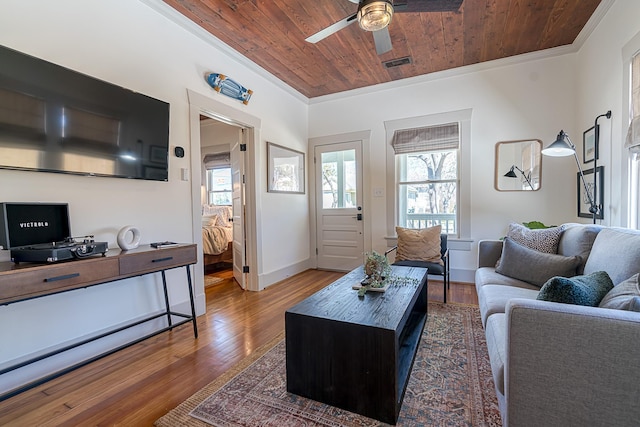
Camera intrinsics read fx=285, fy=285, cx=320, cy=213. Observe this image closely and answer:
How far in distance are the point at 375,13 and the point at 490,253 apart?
235 centimetres

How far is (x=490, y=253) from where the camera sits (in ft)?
9.20

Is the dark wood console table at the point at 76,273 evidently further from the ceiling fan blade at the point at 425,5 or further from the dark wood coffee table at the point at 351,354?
the ceiling fan blade at the point at 425,5

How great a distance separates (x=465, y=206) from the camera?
12.7ft

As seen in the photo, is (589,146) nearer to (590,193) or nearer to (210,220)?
(590,193)

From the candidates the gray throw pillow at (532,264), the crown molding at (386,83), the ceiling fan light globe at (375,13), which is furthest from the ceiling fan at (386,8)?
the gray throw pillow at (532,264)

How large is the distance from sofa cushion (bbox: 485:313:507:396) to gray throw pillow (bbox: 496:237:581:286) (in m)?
0.79

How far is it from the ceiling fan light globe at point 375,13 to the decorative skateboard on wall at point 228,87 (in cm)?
167

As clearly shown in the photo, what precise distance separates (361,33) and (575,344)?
3057 mm

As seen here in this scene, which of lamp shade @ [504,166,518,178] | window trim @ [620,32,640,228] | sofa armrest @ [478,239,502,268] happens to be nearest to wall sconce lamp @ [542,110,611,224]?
window trim @ [620,32,640,228]

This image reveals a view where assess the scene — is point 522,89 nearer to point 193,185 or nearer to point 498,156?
point 498,156

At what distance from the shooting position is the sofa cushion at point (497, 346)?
1238 millimetres

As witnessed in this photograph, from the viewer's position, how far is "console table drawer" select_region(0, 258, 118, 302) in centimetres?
142

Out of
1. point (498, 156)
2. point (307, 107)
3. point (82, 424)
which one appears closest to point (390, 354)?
point (82, 424)

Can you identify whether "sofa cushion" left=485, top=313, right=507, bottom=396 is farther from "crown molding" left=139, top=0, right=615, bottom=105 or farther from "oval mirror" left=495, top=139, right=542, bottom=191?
"crown molding" left=139, top=0, right=615, bottom=105
